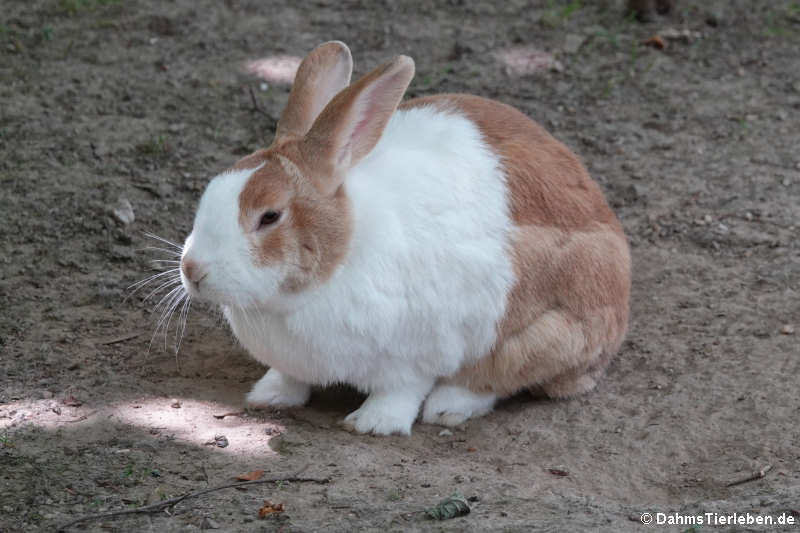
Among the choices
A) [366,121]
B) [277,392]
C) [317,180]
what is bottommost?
[277,392]

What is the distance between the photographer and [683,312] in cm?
479

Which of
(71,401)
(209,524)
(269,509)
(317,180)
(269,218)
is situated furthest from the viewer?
(71,401)

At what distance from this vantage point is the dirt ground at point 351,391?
3393 millimetres

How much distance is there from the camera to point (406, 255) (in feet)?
12.3

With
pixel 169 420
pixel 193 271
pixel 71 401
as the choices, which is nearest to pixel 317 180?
pixel 193 271

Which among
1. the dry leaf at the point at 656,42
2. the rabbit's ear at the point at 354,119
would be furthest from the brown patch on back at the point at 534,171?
the dry leaf at the point at 656,42

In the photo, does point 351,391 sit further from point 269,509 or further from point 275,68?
point 275,68

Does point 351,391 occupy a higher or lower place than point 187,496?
lower

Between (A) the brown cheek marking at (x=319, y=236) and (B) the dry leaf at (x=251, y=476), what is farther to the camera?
(A) the brown cheek marking at (x=319, y=236)

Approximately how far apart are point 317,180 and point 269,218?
229 mm

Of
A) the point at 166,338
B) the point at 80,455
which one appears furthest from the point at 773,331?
the point at 80,455

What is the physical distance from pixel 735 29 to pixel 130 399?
17.7 ft

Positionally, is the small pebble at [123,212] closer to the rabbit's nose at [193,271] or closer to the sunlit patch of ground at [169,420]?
the sunlit patch of ground at [169,420]

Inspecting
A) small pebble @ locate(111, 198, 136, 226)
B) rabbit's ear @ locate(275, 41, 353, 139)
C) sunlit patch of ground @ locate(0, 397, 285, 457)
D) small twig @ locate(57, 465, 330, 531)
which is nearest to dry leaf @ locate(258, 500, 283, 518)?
small twig @ locate(57, 465, 330, 531)
